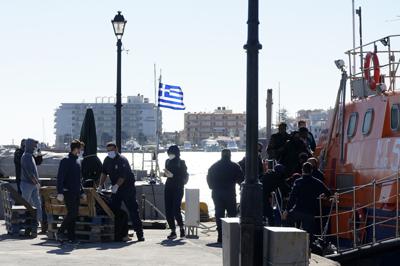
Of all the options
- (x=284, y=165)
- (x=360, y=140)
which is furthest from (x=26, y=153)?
(x=360, y=140)

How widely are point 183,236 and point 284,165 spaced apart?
8.55 ft

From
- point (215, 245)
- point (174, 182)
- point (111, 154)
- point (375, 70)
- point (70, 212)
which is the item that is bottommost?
point (215, 245)

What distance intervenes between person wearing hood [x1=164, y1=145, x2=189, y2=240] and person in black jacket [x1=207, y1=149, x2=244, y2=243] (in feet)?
2.02

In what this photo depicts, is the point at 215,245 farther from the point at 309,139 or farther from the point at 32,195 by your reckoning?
the point at 32,195

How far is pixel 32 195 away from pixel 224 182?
4176 mm

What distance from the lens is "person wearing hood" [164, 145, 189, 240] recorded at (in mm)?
16047

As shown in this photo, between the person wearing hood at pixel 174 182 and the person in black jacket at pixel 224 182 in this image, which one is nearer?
the person in black jacket at pixel 224 182

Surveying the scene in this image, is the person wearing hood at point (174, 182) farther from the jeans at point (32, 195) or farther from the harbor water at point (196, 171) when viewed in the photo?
the harbor water at point (196, 171)

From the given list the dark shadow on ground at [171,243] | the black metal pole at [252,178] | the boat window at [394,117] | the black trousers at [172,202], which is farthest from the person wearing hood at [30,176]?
the black metal pole at [252,178]

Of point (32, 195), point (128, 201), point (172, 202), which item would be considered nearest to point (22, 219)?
point (32, 195)

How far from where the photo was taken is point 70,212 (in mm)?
14680

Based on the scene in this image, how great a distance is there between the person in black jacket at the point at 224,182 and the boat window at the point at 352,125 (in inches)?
86.0

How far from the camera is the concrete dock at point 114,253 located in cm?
1242

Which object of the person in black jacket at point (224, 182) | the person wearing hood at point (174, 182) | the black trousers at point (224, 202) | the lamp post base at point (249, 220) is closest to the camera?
the lamp post base at point (249, 220)
